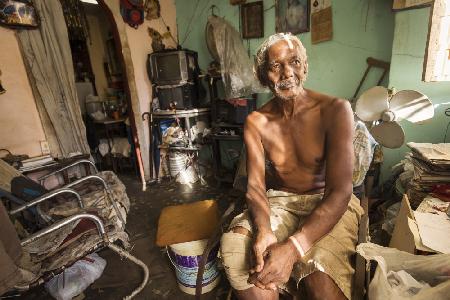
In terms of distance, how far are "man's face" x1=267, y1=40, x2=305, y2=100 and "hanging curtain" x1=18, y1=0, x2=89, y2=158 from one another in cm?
320

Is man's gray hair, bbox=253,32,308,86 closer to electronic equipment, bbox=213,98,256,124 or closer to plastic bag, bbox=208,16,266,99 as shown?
electronic equipment, bbox=213,98,256,124

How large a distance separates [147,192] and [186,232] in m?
2.64

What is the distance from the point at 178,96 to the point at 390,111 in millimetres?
3307

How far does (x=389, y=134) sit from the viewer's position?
2051 mm

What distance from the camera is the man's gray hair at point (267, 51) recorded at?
5.31 ft

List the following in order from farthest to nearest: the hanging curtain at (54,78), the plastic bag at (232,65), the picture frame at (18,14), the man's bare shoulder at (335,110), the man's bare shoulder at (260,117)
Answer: the plastic bag at (232,65), the hanging curtain at (54,78), the picture frame at (18,14), the man's bare shoulder at (260,117), the man's bare shoulder at (335,110)

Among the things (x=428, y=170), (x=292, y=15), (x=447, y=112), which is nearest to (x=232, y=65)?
(x=292, y=15)

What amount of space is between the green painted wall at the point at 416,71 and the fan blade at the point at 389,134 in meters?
0.74

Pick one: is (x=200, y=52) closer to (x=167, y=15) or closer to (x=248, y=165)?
(x=167, y=15)

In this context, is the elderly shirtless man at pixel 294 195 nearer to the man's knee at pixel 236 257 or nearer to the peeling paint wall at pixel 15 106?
the man's knee at pixel 236 257

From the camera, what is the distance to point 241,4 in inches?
162

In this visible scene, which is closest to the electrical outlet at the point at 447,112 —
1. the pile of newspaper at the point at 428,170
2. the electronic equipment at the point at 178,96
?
the pile of newspaper at the point at 428,170

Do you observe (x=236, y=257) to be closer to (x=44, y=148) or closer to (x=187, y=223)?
(x=187, y=223)

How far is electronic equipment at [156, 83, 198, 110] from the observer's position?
173 inches
